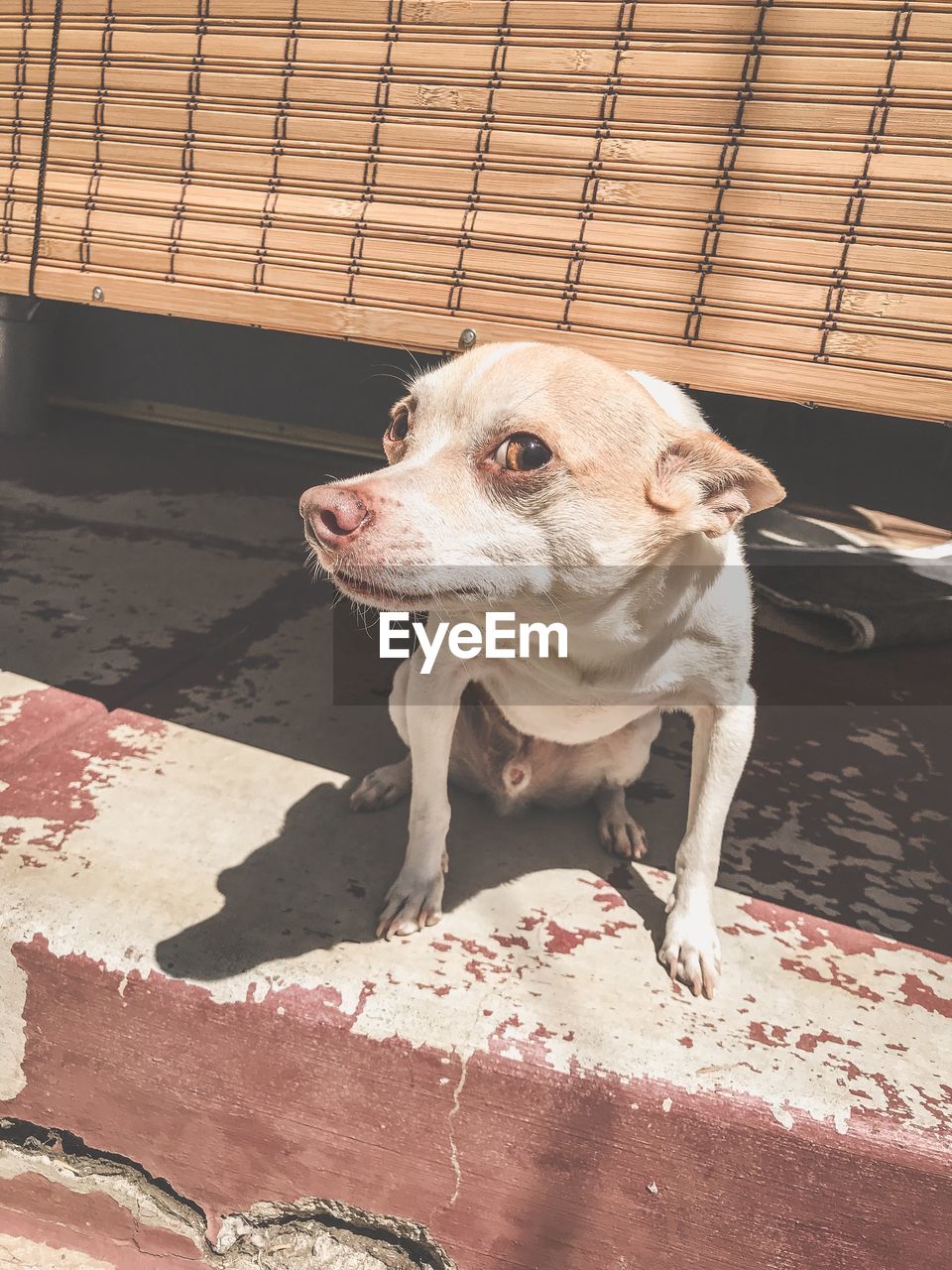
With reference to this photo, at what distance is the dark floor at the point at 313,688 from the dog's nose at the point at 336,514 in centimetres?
96

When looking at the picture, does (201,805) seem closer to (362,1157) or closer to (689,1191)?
(362,1157)

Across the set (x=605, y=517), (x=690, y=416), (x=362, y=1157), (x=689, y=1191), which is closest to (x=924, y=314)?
(x=690, y=416)

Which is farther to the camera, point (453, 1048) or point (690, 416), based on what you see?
point (690, 416)

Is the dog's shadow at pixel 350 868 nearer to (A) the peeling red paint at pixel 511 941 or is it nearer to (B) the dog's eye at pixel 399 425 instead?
(A) the peeling red paint at pixel 511 941

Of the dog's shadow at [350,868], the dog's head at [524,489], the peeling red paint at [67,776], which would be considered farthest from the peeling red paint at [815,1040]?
the peeling red paint at [67,776]

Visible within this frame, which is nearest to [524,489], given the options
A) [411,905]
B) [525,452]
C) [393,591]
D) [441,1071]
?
[525,452]

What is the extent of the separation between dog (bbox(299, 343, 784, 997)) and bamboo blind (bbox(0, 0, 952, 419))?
0.18 meters

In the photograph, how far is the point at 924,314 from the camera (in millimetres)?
1384

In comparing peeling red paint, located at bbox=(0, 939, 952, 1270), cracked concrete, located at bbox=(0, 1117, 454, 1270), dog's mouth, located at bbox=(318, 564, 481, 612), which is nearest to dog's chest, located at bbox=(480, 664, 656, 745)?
dog's mouth, located at bbox=(318, 564, 481, 612)

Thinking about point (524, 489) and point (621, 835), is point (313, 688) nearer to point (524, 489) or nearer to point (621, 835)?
point (621, 835)

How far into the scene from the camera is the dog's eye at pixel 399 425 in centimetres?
156

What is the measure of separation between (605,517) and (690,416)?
0.38 meters

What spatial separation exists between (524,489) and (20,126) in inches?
55.8

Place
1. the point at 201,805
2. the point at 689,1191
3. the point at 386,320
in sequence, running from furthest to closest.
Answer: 1. the point at 201,805
2. the point at 386,320
3. the point at 689,1191
